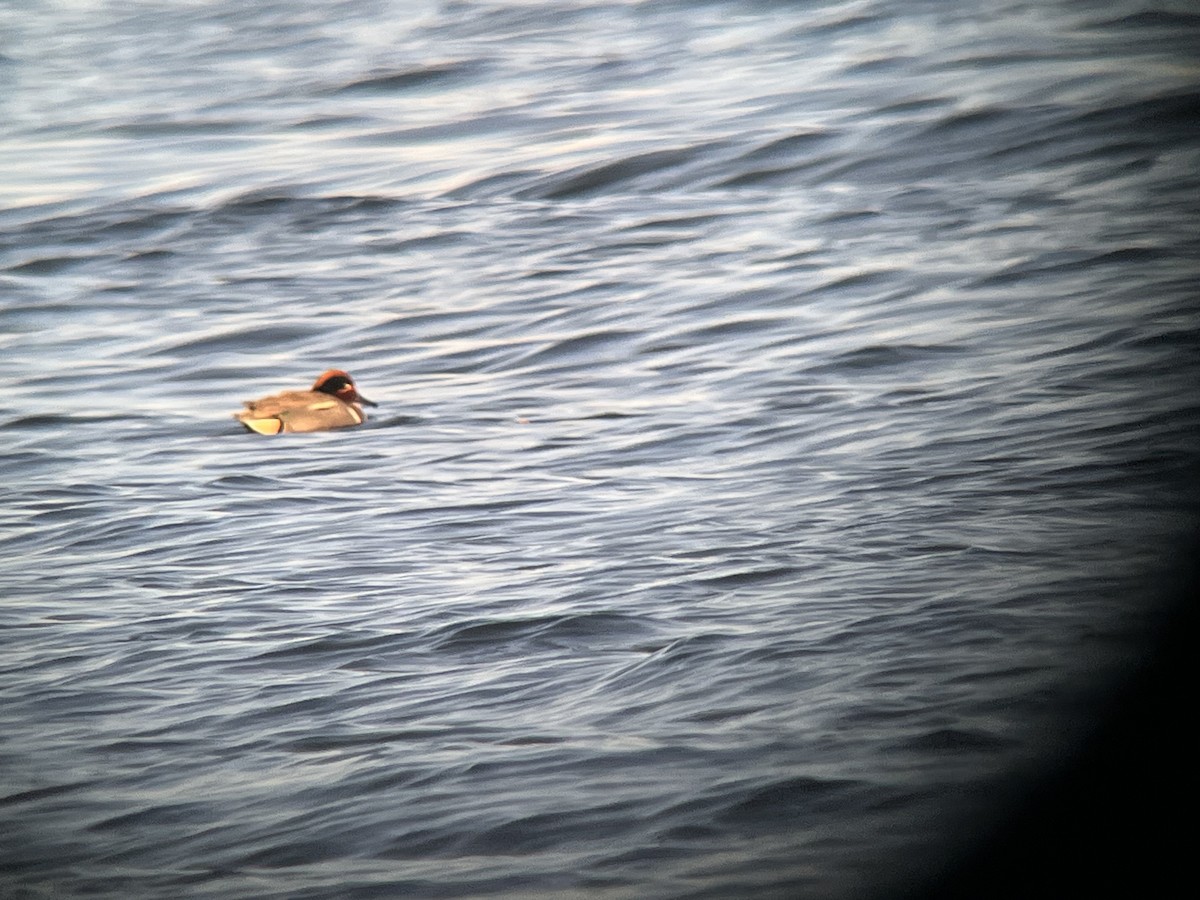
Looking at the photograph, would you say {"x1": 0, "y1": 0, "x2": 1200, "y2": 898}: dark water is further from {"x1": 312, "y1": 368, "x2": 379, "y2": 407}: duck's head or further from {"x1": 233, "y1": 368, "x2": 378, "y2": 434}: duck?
{"x1": 312, "y1": 368, "x2": 379, "y2": 407}: duck's head

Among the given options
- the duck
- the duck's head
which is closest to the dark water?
the duck

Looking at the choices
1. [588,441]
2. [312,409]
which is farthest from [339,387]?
[588,441]

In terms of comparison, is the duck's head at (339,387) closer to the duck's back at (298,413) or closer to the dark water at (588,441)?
the duck's back at (298,413)

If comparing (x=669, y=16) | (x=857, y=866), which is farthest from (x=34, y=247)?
(x=857, y=866)

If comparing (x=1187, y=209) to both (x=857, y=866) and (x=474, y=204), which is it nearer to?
(x=474, y=204)

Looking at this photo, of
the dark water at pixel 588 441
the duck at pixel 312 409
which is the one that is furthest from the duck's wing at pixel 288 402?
the dark water at pixel 588 441

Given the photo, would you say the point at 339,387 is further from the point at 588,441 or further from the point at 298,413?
the point at 588,441
